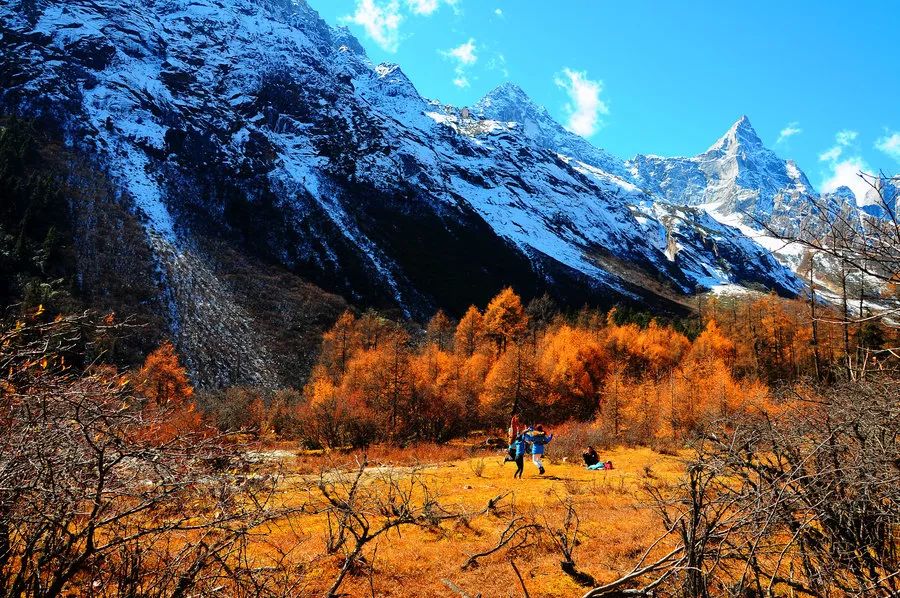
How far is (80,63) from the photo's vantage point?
10612cm

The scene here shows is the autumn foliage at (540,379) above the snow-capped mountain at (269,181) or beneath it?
beneath

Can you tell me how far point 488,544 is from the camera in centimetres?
827

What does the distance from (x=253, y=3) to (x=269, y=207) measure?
142 metres

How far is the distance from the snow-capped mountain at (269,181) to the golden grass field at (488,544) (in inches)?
1714

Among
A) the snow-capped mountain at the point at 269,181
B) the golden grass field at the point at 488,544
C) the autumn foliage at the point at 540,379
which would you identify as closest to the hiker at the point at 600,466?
the golden grass field at the point at 488,544

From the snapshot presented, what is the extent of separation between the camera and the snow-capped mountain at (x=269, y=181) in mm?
82312

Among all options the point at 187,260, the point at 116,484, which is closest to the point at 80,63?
the point at 187,260

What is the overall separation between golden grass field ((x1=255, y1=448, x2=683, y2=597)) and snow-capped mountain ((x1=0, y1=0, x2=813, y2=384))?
143 feet

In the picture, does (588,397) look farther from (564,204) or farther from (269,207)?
(564,204)

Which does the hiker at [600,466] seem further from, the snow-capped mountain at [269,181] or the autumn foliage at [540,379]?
the snow-capped mountain at [269,181]

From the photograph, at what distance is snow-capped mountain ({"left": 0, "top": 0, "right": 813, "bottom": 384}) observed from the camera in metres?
82.3

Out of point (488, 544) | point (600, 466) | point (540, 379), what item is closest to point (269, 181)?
point (540, 379)

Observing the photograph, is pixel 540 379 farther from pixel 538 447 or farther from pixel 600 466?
pixel 538 447

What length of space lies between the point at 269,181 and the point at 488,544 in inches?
4568
